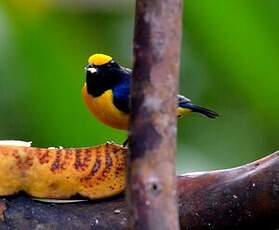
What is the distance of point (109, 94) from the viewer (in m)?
2.20

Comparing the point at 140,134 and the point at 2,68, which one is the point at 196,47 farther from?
the point at 140,134

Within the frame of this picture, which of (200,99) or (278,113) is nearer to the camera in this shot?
(278,113)

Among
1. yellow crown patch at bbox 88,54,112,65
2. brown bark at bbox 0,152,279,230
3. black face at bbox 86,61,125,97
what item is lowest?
brown bark at bbox 0,152,279,230

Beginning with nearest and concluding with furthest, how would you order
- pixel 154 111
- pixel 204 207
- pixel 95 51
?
pixel 154 111 < pixel 204 207 < pixel 95 51

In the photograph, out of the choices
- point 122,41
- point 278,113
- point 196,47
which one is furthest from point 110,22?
point 278,113

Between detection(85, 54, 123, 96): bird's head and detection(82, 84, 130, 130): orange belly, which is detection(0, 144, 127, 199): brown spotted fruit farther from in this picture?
detection(85, 54, 123, 96): bird's head

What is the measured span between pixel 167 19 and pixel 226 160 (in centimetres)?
194

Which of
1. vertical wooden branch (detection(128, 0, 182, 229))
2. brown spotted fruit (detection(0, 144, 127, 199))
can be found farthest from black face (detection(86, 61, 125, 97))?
vertical wooden branch (detection(128, 0, 182, 229))

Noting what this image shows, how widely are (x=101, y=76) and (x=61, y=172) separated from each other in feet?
2.67

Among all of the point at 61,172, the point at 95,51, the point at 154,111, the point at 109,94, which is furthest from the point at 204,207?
the point at 95,51

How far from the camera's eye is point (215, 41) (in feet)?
7.50

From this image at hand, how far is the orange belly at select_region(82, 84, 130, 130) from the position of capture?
2.10 meters

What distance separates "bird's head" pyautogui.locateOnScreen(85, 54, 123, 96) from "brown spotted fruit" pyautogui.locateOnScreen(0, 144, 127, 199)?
2.42 ft

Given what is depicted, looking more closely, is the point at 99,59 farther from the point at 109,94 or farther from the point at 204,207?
the point at 204,207
